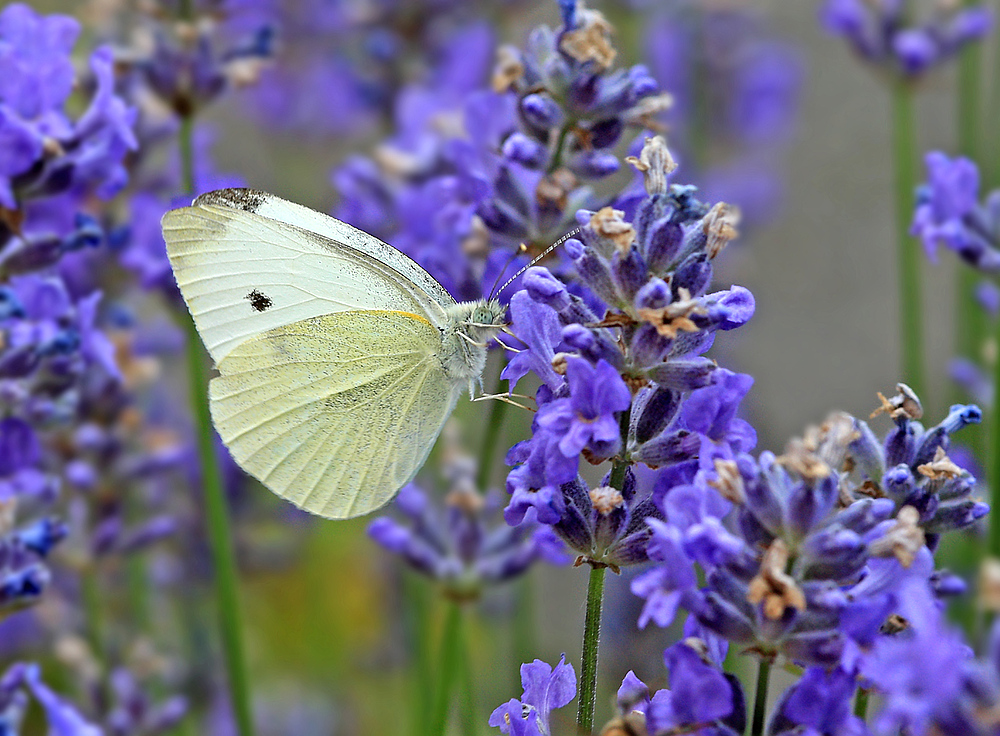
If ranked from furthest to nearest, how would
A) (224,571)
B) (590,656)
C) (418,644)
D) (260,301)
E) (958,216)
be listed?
(418,644), (224,571), (260,301), (958,216), (590,656)

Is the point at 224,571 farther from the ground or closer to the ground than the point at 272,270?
closer to the ground

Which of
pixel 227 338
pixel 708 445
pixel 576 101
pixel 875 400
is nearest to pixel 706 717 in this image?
pixel 708 445

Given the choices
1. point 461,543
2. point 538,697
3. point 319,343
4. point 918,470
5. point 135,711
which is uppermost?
point 319,343

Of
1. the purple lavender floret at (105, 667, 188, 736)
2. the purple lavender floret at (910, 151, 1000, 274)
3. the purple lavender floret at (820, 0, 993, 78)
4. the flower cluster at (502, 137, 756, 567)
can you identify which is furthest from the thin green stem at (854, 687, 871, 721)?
the purple lavender floret at (820, 0, 993, 78)

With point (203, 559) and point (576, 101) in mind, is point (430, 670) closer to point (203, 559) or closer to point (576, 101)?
point (203, 559)

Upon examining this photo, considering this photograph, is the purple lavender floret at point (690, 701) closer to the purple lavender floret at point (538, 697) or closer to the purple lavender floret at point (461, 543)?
the purple lavender floret at point (538, 697)

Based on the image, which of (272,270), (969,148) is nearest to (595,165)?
Result: (272,270)

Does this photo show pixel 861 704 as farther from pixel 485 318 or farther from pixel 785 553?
pixel 485 318

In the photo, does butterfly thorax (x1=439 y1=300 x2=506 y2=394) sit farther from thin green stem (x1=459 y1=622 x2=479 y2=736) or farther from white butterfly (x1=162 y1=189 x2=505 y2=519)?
thin green stem (x1=459 y1=622 x2=479 y2=736)
